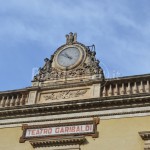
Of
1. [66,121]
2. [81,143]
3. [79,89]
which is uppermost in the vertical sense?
[79,89]

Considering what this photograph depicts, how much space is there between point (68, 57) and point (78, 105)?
2.83 m

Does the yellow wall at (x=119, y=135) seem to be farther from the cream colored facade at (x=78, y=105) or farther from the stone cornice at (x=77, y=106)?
the stone cornice at (x=77, y=106)

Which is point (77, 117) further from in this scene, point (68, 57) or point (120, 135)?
point (68, 57)

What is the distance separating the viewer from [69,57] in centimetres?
1834

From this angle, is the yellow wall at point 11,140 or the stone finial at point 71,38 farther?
the stone finial at point 71,38

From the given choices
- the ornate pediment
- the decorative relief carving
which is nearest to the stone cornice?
the decorative relief carving

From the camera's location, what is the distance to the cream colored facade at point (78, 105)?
15.3 meters

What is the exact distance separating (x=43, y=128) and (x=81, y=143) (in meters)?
1.84

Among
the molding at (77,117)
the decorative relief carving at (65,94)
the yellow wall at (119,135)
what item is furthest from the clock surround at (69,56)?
the yellow wall at (119,135)

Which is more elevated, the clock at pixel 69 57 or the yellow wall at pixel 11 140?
the clock at pixel 69 57

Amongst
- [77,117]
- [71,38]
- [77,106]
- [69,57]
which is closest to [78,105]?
[77,106]

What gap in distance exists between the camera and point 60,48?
18844mm

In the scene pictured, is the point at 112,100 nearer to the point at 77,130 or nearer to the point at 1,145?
the point at 77,130

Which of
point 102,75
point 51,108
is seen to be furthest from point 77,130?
point 102,75
